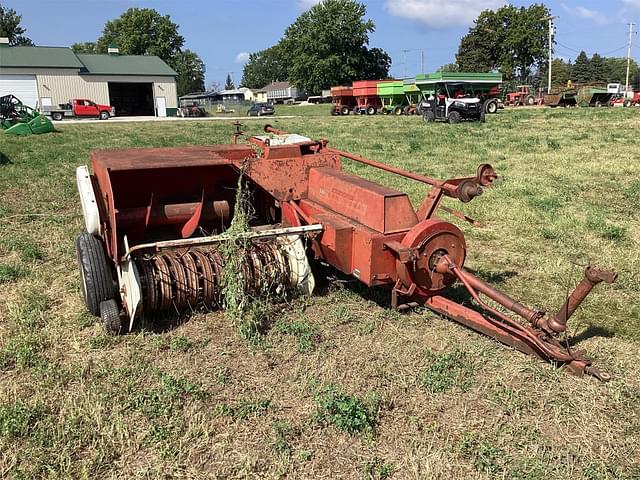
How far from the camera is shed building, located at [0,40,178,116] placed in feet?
128

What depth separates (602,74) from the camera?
102 metres

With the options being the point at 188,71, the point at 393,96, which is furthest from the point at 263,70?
the point at 393,96

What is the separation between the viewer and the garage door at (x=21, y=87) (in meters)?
38.6

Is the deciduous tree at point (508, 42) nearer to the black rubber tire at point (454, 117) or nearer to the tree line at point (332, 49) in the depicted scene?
the tree line at point (332, 49)

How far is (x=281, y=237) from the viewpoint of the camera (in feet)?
14.3

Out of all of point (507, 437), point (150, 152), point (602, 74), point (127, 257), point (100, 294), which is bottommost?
point (507, 437)

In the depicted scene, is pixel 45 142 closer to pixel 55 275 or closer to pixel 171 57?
pixel 55 275

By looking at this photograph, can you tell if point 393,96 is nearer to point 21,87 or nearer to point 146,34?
point 21,87

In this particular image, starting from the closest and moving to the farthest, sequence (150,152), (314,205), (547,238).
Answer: (314,205), (150,152), (547,238)

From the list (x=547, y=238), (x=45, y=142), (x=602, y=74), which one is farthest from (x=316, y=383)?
(x=602, y=74)

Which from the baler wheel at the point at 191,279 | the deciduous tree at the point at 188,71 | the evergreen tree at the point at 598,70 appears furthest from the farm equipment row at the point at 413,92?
the evergreen tree at the point at 598,70

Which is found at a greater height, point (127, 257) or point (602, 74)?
point (602, 74)

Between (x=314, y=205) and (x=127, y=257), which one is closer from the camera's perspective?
(x=127, y=257)

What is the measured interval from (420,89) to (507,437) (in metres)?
30.0
